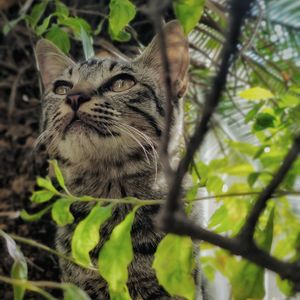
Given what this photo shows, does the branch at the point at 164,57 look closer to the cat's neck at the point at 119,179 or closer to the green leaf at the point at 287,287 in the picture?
the green leaf at the point at 287,287

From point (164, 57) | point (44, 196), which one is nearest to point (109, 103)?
point (44, 196)

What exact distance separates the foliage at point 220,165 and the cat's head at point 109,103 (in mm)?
91

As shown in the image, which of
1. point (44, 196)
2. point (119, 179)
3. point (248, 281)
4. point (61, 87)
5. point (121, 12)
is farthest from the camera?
point (61, 87)

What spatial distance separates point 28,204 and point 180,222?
3.72 feet

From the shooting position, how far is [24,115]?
1.46 m

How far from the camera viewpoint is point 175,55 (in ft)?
3.83

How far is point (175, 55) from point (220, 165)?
283 millimetres

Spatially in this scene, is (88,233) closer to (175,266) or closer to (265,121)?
(175,266)

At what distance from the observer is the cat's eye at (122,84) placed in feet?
3.91

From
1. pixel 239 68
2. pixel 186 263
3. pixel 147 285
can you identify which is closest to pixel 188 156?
pixel 186 263

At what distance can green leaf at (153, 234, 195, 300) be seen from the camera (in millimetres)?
587

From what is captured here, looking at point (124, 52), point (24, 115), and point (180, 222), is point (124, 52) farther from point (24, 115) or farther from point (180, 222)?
point (180, 222)

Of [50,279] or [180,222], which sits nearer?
[180,222]

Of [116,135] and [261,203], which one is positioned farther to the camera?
[116,135]
